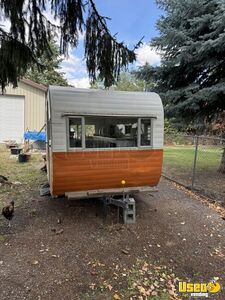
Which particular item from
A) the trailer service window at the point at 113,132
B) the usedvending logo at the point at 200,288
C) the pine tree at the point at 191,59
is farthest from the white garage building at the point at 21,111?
the usedvending logo at the point at 200,288

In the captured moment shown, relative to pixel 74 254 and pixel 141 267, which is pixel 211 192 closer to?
pixel 141 267

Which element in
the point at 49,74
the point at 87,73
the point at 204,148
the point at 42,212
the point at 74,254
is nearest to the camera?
Answer: the point at 74,254

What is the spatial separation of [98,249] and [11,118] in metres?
A: 12.2

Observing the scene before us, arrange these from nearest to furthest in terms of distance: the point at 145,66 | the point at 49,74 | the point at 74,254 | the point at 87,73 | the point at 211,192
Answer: the point at 74,254
the point at 87,73
the point at 211,192
the point at 145,66
the point at 49,74

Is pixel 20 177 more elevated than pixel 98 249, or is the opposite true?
pixel 20 177

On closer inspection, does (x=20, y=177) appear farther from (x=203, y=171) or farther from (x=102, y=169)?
(x=203, y=171)

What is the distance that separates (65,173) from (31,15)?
2.36 meters

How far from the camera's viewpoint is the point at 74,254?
3393mm

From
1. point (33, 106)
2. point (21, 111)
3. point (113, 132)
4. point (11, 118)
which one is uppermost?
point (33, 106)

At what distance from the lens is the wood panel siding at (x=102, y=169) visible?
157 inches

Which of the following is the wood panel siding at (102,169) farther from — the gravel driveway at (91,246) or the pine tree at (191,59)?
the pine tree at (191,59)

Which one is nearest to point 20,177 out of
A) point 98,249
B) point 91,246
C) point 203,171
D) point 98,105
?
point 98,105

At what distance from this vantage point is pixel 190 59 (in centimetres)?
693

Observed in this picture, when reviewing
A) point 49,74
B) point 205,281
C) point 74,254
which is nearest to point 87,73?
point 74,254
